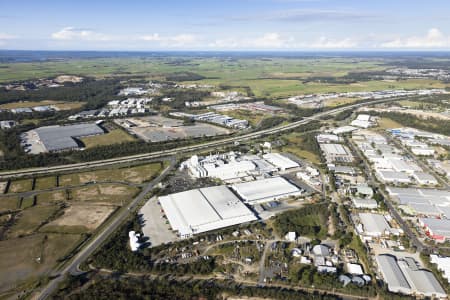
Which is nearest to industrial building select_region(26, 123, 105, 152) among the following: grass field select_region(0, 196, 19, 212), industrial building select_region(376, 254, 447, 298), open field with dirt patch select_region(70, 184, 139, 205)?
grass field select_region(0, 196, 19, 212)

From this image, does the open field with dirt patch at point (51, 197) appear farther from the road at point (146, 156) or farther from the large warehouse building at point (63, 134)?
the large warehouse building at point (63, 134)

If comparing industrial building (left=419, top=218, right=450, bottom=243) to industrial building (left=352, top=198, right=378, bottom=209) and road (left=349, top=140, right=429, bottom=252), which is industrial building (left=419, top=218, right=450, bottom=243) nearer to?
road (left=349, top=140, right=429, bottom=252)

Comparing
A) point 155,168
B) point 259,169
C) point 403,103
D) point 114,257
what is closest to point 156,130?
point 155,168

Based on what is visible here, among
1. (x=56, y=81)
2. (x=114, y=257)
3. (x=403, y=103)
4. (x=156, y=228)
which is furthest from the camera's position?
(x=56, y=81)

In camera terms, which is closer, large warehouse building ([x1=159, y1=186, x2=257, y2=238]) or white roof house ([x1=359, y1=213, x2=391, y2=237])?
white roof house ([x1=359, y1=213, x2=391, y2=237])

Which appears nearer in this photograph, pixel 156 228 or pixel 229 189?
pixel 156 228

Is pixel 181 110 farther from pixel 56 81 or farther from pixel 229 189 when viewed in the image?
pixel 56 81

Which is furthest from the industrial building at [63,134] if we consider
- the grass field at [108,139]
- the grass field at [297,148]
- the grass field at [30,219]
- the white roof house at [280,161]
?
the grass field at [297,148]

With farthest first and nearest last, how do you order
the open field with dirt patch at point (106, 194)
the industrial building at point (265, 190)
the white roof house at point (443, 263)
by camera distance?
the open field with dirt patch at point (106, 194), the industrial building at point (265, 190), the white roof house at point (443, 263)
